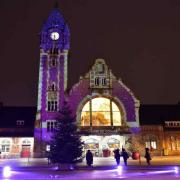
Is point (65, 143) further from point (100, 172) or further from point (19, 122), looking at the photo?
point (19, 122)

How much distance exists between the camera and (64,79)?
154ft

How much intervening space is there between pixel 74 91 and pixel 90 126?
7089 mm

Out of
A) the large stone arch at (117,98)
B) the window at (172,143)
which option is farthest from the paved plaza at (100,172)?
the window at (172,143)

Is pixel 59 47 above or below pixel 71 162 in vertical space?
above

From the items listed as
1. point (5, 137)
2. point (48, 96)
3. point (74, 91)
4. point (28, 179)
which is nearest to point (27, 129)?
point (5, 137)

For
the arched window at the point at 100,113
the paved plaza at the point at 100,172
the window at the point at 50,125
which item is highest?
the arched window at the point at 100,113

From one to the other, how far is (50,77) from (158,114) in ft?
74.2

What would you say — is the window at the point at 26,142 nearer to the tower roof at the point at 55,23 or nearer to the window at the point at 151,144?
the window at the point at 151,144

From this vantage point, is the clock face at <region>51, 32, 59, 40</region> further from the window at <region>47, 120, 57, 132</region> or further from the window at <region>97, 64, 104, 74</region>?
the window at <region>47, 120, 57, 132</region>

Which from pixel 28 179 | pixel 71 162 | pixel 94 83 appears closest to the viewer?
pixel 28 179

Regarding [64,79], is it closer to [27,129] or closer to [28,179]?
[27,129]

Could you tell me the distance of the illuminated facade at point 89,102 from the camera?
44094 millimetres

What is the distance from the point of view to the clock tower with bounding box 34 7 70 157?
4447 cm

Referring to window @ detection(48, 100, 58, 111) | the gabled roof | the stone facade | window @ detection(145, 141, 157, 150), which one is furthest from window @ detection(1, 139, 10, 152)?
window @ detection(145, 141, 157, 150)
